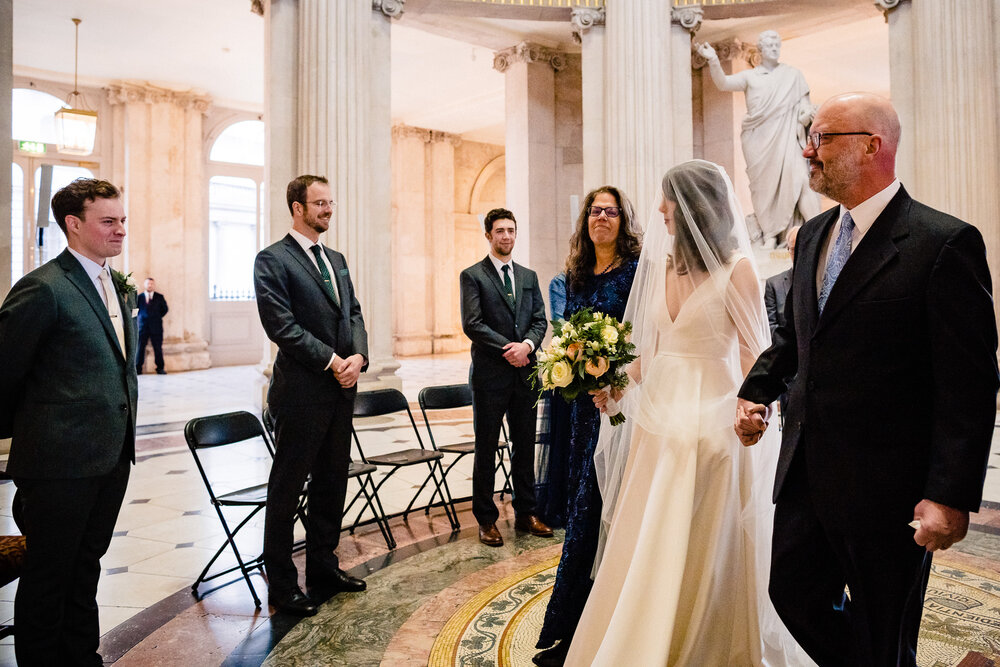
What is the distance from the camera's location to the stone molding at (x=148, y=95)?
14266mm

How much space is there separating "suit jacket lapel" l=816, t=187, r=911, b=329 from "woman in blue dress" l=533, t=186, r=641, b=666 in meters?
1.28

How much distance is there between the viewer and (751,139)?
943cm

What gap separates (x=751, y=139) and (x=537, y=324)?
250 inches

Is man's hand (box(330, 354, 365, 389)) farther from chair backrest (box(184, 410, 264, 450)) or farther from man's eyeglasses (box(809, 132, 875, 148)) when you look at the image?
man's eyeglasses (box(809, 132, 875, 148))

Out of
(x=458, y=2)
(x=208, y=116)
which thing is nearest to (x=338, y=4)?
(x=458, y=2)

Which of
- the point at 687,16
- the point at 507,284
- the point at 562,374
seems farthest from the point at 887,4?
the point at 562,374

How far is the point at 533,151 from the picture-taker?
11.6 metres

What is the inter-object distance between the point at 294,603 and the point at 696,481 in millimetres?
1938

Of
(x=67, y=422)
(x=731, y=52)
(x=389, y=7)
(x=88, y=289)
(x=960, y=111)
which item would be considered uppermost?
(x=731, y=52)

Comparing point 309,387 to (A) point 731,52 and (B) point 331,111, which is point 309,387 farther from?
(A) point 731,52

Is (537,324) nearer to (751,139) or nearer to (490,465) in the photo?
(490,465)

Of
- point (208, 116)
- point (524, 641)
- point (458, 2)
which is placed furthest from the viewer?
point (208, 116)

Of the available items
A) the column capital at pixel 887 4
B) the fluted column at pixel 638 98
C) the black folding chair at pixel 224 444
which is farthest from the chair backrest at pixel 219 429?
the column capital at pixel 887 4

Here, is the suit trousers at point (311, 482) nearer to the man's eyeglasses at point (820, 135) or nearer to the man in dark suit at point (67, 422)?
the man in dark suit at point (67, 422)
